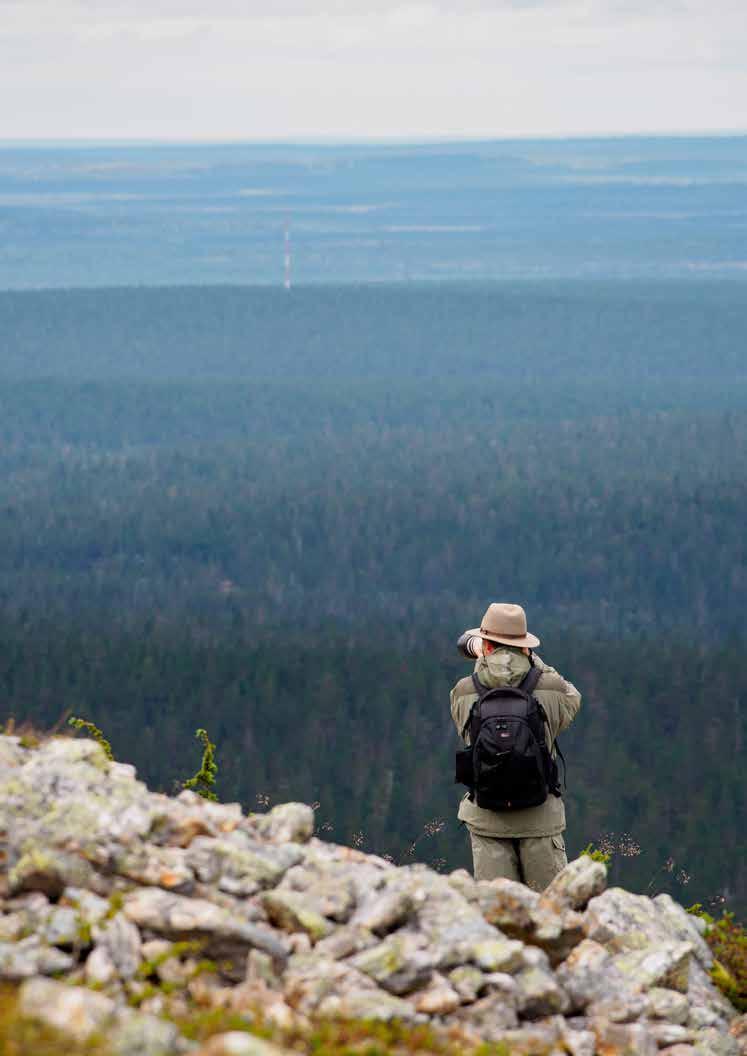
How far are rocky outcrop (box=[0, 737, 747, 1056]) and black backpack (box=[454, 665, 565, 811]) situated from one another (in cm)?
94

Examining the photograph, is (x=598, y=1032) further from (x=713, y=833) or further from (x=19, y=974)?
(x=713, y=833)

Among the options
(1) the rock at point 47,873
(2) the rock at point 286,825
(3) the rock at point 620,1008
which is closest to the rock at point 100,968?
(1) the rock at point 47,873

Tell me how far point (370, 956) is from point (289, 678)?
5647 inches

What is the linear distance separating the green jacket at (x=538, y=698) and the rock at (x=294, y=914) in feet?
10.6

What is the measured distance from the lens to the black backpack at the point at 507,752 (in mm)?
16453

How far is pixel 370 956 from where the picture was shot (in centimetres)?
1359

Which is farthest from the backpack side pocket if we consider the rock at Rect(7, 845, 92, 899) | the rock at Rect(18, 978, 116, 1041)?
the rock at Rect(18, 978, 116, 1041)

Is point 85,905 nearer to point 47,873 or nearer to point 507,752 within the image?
point 47,873

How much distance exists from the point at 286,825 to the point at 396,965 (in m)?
2.48

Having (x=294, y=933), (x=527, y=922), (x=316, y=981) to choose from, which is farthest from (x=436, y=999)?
(x=527, y=922)

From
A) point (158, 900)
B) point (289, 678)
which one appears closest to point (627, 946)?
point (158, 900)

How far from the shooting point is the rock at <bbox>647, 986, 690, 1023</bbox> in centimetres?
1476

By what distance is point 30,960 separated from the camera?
41.7 feet

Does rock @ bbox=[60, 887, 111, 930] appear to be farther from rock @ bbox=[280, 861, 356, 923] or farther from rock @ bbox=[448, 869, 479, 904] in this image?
rock @ bbox=[448, 869, 479, 904]
